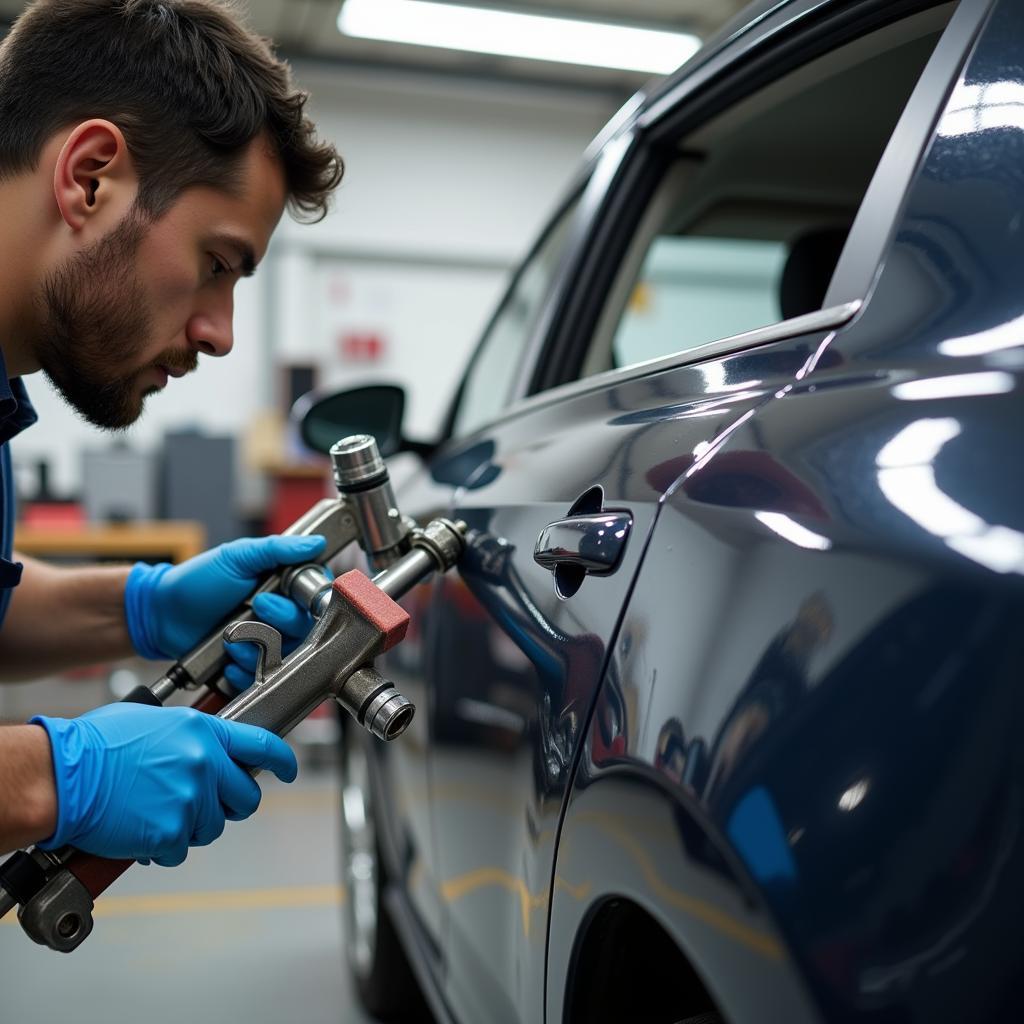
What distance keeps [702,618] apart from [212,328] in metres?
0.88

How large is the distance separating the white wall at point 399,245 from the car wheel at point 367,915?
5.33 m

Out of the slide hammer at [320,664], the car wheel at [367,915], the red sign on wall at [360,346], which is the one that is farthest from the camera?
the red sign on wall at [360,346]

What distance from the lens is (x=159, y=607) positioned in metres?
1.62

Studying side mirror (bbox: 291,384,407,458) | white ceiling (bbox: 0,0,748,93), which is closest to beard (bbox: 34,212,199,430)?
side mirror (bbox: 291,384,407,458)

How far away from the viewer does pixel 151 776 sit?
1043mm

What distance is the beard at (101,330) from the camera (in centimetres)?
124

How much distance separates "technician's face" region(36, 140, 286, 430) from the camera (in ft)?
4.10

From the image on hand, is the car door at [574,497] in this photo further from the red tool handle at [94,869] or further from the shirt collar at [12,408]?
the shirt collar at [12,408]

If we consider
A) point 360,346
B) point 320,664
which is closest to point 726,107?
point 320,664

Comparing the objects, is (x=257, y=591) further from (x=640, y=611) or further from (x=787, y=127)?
(x=787, y=127)

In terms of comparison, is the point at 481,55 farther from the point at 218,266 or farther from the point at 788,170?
the point at 218,266

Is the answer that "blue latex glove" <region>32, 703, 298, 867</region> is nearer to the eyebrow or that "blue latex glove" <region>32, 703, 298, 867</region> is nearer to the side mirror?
the eyebrow

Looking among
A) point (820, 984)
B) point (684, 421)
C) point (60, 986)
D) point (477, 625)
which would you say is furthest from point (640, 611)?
point (60, 986)

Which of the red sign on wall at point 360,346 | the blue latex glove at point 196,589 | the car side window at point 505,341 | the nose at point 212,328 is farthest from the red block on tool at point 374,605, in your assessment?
the red sign on wall at point 360,346
